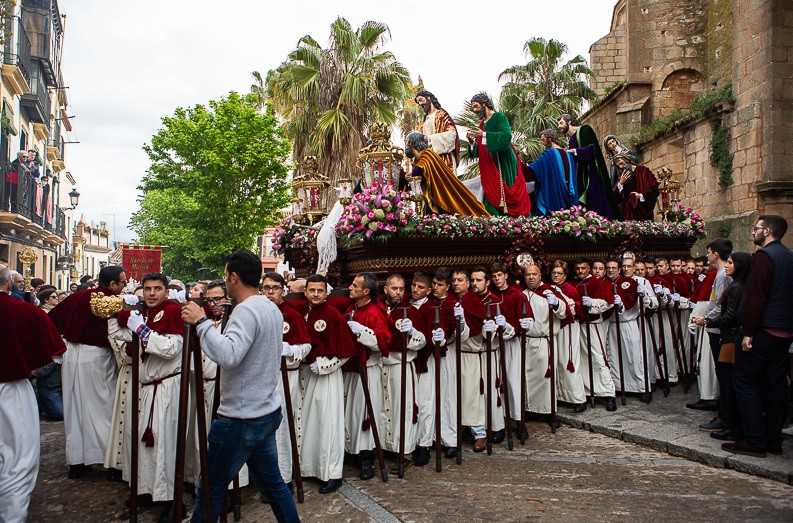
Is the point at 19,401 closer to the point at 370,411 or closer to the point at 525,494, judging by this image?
the point at 370,411

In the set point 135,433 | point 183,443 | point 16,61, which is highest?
point 16,61

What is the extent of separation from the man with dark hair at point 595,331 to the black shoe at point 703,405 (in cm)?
96

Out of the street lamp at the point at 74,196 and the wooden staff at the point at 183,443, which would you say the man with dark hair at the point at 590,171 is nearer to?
the wooden staff at the point at 183,443

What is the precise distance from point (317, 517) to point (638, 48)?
19.2 m

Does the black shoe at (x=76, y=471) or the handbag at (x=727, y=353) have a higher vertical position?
the handbag at (x=727, y=353)

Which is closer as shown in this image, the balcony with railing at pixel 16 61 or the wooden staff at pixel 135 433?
the wooden staff at pixel 135 433

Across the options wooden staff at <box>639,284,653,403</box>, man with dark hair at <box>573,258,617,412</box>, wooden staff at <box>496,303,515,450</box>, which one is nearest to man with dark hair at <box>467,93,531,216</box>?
man with dark hair at <box>573,258,617,412</box>

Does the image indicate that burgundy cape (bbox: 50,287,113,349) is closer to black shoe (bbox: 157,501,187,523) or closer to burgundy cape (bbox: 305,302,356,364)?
black shoe (bbox: 157,501,187,523)

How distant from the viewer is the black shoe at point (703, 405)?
787cm

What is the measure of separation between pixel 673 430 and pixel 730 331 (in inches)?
51.5

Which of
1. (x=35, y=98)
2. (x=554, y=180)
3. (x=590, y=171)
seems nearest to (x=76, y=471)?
(x=554, y=180)

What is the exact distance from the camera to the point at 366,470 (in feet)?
18.9

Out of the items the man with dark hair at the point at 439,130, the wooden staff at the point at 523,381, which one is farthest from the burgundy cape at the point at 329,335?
the man with dark hair at the point at 439,130

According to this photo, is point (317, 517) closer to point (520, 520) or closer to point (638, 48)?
point (520, 520)
